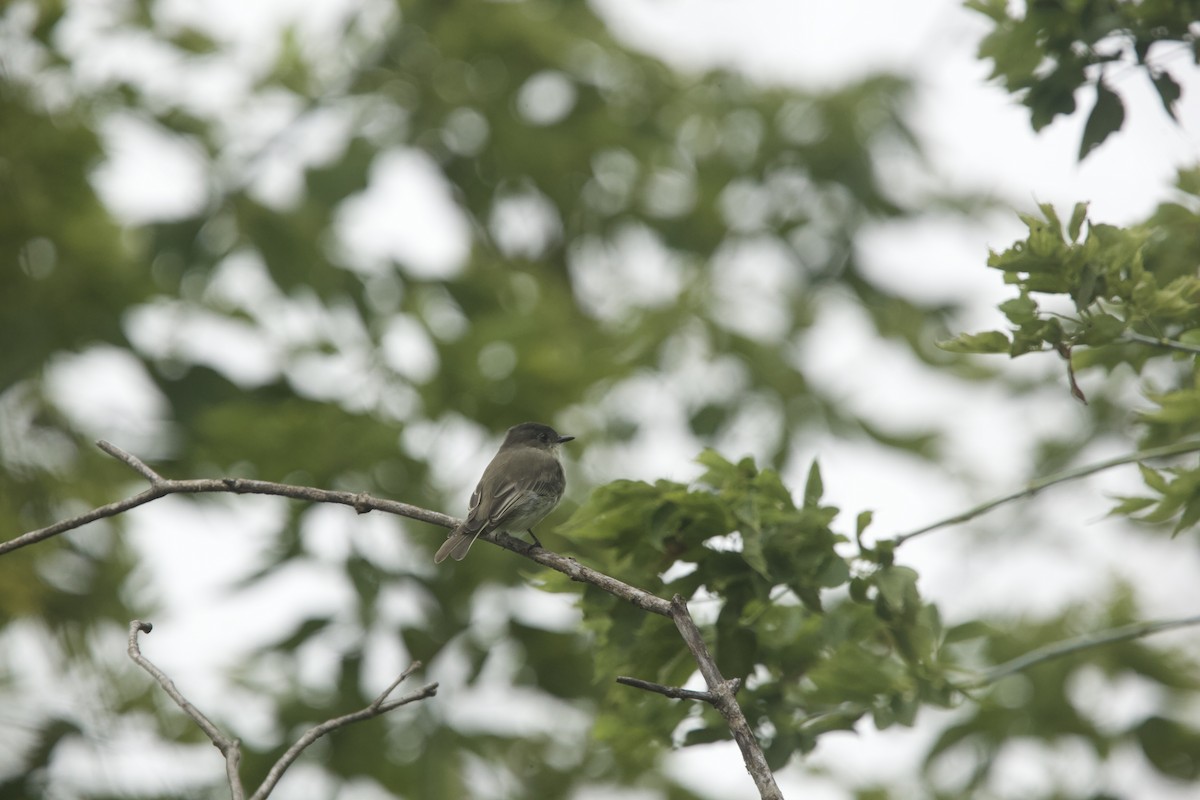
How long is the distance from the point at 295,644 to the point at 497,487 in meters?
1.92

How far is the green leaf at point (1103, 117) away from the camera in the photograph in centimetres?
385

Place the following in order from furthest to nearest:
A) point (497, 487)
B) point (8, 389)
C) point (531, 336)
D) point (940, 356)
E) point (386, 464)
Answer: point (940, 356), point (531, 336), point (386, 464), point (8, 389), point (497, 487)

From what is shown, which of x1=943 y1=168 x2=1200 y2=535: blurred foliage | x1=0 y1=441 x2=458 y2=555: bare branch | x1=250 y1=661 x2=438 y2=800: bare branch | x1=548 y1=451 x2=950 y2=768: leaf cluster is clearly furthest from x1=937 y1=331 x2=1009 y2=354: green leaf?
x1=250 y1=661 x2=438 y2=800: bare branch

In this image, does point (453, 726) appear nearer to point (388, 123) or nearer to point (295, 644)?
point (295, 644)

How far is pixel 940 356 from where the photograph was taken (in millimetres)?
9688

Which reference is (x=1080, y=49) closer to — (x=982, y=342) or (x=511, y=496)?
Result: (x=982, y=342)

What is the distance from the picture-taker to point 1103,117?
3855 mm

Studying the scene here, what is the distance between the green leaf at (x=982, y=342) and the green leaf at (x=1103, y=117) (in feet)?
3.53

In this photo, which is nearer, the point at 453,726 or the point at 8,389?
the point at 8,389

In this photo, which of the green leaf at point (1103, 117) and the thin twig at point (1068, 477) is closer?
the thin twig at point (1068, 477)

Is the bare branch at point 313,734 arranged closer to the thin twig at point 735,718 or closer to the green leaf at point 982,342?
the thin twig at point 735,718

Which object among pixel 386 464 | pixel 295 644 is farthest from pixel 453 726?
pixel 386 464

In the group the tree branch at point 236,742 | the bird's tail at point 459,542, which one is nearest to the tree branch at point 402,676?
the tree branch at point 236,742

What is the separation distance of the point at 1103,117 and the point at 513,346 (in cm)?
388
